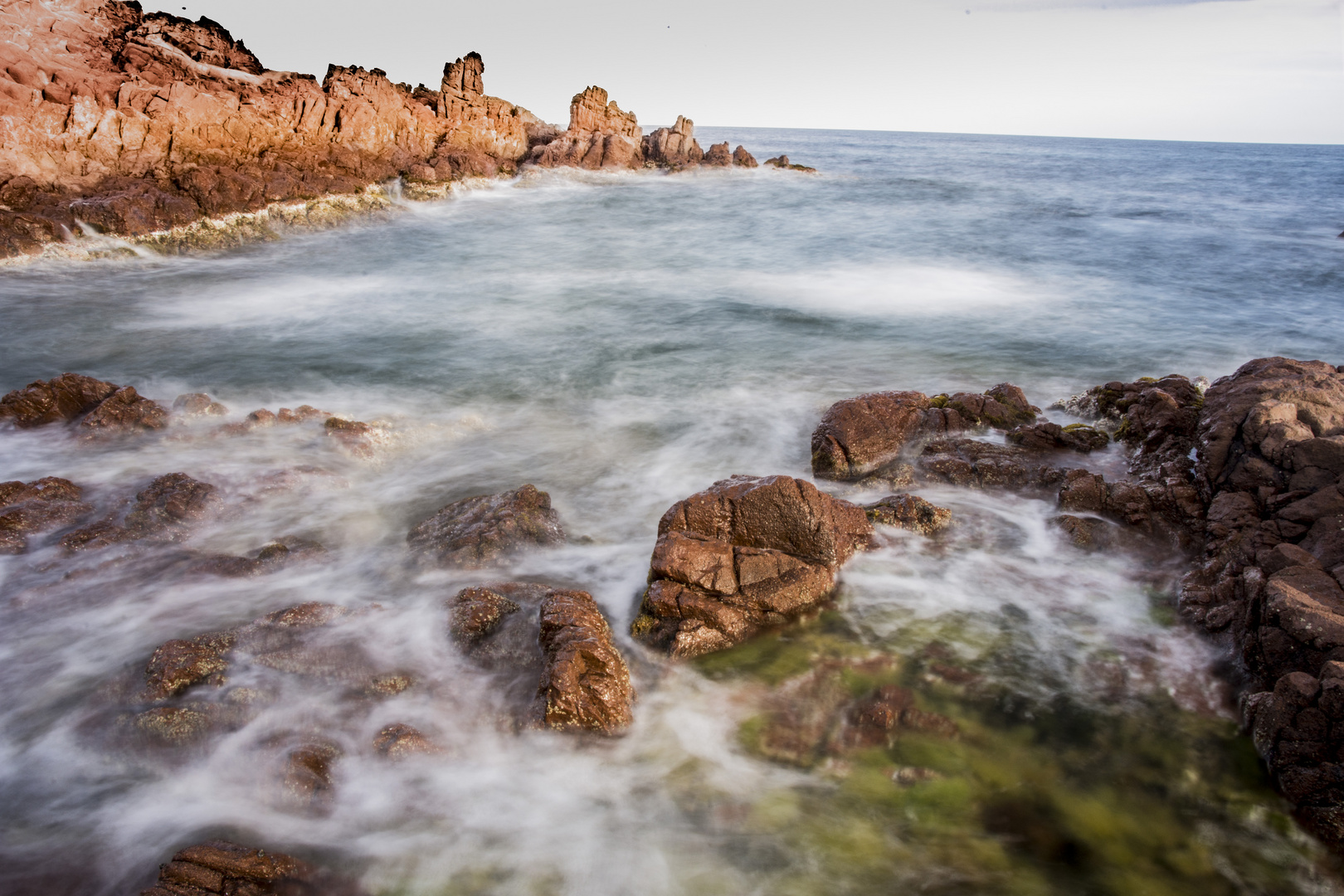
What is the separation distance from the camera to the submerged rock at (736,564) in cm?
534

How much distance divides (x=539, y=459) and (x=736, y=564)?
3809 mm

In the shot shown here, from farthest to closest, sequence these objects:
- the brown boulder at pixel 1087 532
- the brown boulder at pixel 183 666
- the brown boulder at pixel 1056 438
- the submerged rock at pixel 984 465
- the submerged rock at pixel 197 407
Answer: the submerged rock at pixel 197 407 < the brown boulder at pixel 1056 438 < the submerged rock at pixel 984 465 < the brown boulder at pixel 1087 532 < the brown boulder at pixel 183 666

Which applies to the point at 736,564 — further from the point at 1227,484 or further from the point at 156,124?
the point at 156,124

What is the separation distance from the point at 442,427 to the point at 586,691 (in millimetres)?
5760

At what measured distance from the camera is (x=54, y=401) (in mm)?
8406

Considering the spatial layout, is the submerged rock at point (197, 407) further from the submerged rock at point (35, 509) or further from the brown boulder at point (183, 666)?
the brown boulder at point (183, 666)

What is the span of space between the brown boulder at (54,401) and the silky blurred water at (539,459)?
28 centimetres

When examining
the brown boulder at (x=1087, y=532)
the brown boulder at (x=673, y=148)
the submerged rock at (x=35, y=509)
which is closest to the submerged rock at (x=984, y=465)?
the brown boulder at (x=1087, y=532)

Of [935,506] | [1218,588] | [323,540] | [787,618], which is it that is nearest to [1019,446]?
[935,506]

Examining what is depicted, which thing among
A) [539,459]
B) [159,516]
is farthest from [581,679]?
[159,516]

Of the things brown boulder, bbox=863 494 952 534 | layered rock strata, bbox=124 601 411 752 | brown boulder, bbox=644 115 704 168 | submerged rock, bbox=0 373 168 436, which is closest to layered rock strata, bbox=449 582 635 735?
layered rock strata, bbox=124 601 411 752

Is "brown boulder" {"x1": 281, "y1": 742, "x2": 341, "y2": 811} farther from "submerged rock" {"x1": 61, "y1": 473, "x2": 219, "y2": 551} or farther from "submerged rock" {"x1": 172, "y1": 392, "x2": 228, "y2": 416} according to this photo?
"submerged rock" {"x1": 172, "y1": 392, "x2": 228, "y2": 416}

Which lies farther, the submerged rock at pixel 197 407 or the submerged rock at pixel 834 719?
the submerged rock at pixel 197 407

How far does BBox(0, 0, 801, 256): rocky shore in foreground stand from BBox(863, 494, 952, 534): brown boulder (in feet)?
62.2
